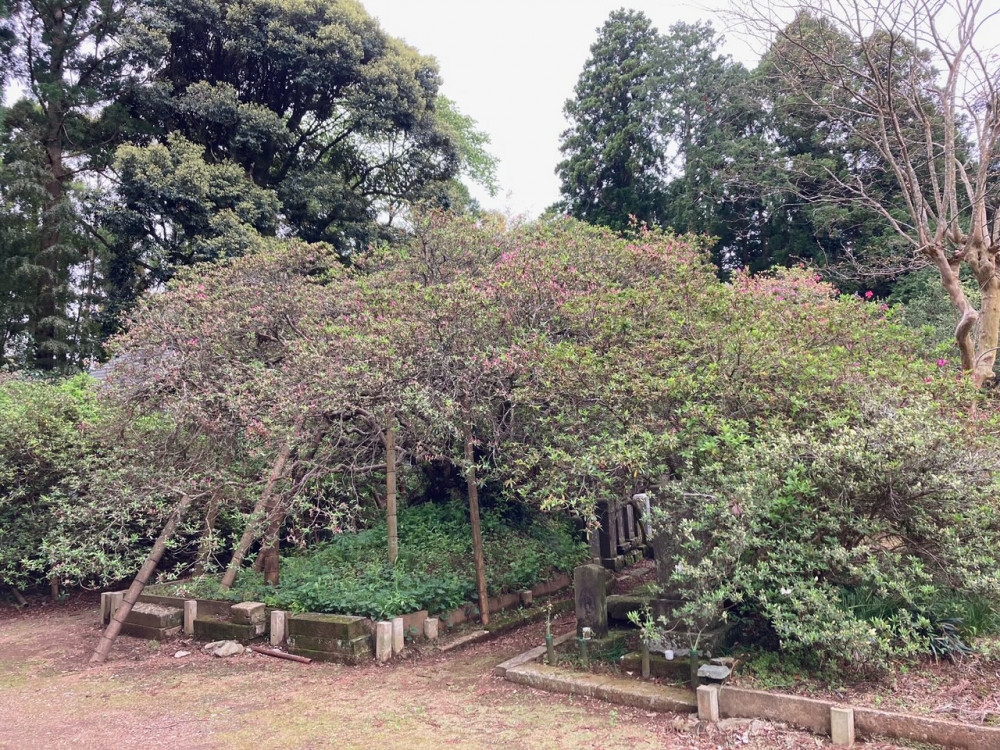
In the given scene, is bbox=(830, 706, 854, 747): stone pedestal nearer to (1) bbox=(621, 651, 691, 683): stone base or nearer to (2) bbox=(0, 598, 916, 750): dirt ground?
(2) bbox=(0, 598, 916, 750): dirt ground

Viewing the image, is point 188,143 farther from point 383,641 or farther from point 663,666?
point 663,666

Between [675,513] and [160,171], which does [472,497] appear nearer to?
[675,513]

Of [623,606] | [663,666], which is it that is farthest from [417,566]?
[663,666]

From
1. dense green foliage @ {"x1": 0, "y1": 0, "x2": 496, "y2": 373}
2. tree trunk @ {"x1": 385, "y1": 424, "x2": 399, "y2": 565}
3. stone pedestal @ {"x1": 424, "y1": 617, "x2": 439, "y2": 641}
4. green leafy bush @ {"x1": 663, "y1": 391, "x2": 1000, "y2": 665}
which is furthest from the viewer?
dense green foliage @ {"x1": 0, "y1": 0, "x2": 496, "y2": 373}

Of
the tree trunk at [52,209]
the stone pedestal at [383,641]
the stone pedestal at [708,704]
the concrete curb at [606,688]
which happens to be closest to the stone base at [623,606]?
the concrete curb at [606,688]

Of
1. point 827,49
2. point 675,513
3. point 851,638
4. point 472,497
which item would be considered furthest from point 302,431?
point 827,49

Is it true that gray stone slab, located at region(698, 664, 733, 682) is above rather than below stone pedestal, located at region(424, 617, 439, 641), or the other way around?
above

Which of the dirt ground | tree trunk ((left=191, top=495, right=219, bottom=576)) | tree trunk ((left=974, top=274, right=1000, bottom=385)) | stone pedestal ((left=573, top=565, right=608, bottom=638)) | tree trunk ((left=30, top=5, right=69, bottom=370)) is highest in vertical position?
tree trunk ((left=30, top=5, right=69, bottom=370))

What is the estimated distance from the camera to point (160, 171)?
553 inches

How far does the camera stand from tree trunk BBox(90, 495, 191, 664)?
23.3 feet

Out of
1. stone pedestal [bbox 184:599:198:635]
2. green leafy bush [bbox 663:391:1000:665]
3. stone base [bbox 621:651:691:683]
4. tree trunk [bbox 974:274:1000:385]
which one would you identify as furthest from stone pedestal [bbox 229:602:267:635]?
tree trunk [bbox 974:274:1000:385]

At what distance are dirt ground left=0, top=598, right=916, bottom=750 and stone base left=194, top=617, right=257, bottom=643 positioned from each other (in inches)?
7.7

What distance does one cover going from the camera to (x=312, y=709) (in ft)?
17.7

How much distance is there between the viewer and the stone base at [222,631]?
7145mm
